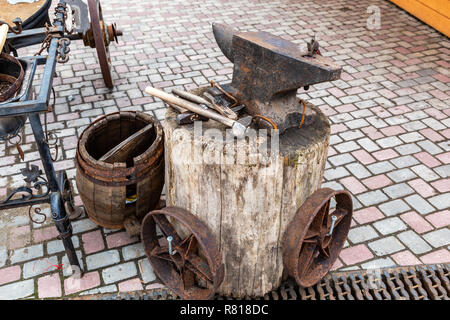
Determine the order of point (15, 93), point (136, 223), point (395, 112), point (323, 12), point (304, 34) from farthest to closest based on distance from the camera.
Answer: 1. point (323, 12)
2. point (304, 34)
3. point (395, 112)
4. point (136, 223)
5. point (15, 93)

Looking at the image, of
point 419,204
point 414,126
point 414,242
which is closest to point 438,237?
point 414,242

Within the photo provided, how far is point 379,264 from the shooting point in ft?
10.9

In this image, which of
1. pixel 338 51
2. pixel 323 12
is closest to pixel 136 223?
pixel 338 51

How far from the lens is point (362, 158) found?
4.33m

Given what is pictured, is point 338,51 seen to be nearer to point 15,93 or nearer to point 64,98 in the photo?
point 64,98

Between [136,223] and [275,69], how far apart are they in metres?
1.67

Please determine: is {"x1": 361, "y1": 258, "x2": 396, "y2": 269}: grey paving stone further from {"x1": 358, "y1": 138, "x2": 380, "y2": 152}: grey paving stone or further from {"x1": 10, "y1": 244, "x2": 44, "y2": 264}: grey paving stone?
{"x1": 10, "y1": 244, "x2": 44, "y2": 264}: grey paving stone

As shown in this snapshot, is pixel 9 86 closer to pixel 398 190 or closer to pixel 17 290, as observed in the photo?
pixel 17 290

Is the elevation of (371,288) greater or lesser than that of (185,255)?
lesser

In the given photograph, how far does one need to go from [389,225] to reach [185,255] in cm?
191

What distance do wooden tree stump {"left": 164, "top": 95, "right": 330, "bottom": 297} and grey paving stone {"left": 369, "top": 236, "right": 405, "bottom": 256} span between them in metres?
1.01

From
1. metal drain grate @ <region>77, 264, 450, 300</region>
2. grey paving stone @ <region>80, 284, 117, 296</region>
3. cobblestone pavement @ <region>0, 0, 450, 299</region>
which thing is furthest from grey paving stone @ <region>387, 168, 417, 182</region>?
grey paving stone @ <region>80, 284, 117, 296</region>

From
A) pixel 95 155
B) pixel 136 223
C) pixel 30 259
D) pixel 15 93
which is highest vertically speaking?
pixel 15 93

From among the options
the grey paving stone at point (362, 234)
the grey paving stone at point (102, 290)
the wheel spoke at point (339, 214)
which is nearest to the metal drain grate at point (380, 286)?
the grey paving stone at point (362, 234)
